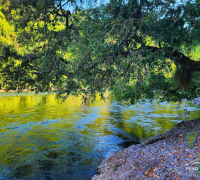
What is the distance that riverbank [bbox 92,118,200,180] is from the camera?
6430 millimetres

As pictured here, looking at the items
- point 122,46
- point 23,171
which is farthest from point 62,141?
point 122,46

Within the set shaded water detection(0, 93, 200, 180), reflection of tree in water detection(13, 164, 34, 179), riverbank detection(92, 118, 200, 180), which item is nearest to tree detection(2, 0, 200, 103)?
riverbank detection(92, 118, 200, 180)

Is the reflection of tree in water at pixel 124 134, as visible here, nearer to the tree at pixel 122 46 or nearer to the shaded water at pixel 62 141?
the shaded water at pixel 62 141

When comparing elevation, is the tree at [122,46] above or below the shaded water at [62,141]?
above

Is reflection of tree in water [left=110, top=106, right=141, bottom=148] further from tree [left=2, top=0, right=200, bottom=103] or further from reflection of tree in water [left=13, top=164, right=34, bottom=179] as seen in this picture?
reflection of tree in water [left=13, top=164, right=34, bottom=179]

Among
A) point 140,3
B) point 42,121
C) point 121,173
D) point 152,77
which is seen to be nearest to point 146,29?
point 140,3

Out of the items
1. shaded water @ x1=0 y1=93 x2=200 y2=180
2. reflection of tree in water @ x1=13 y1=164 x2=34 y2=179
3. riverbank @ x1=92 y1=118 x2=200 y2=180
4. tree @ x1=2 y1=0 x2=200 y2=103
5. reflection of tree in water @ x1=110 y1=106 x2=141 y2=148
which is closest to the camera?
riverbank @ x1=92 y1=118 x2=200 y2=180

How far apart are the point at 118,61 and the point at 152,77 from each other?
162 centimetres

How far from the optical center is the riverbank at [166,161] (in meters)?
6.43

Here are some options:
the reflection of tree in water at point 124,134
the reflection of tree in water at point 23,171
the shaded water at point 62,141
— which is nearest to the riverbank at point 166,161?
the shaded water at point 62,141

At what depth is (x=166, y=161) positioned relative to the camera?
7.25m

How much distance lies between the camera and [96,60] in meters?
8.33

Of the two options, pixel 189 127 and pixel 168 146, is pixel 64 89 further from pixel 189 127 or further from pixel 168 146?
pixel 189 127

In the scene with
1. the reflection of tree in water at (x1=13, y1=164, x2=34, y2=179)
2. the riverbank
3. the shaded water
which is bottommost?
the reflection of tree in water at (x1=13, y1=164, x2=34, y2=179)
